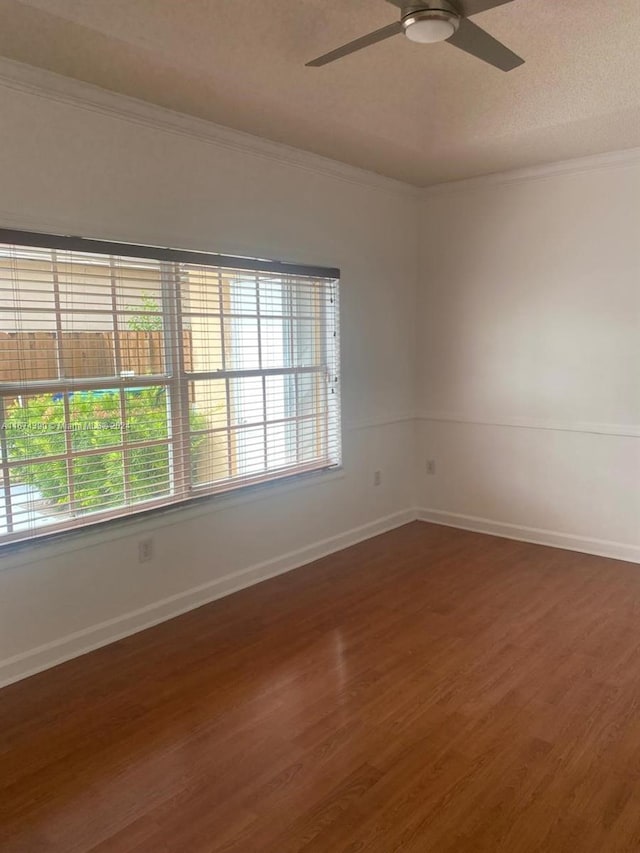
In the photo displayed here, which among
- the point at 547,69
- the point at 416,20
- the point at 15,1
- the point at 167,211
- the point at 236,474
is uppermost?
the point at 547,69

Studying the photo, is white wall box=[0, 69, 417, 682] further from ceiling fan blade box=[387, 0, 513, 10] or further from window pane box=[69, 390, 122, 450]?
ceiling fan blade box=[387, 0, 513, 10]

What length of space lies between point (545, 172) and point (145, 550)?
136 inches

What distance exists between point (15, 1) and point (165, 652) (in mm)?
2651

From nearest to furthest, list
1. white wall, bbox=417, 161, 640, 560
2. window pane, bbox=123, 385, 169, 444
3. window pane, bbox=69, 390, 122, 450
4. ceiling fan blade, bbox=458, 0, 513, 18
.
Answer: ceiling fan blade, bbox=458, 0, 513, 18
window pane, bbox=69, 390, 122, 450
window pane, bbox=123, 385, 169, 444
white wall, bbox=417, 161, 640, 560

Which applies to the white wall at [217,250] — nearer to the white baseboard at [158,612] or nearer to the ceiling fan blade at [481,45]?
the white baseboard at [158,612]

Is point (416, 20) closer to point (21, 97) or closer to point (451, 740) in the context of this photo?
point (21, 97)

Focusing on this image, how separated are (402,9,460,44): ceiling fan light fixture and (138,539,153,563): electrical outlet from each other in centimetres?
248

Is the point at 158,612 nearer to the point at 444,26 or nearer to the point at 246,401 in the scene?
the point at 246,401

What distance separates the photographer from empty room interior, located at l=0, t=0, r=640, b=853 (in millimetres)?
2125

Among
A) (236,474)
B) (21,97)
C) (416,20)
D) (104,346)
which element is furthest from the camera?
(236,474)

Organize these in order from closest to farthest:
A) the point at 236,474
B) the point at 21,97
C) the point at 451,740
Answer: the point at 451,740, the point at 21,97, the point at 236,474

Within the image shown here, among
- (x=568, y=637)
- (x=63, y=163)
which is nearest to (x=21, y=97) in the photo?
(x=63, y=163)

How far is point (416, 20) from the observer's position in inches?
77.5

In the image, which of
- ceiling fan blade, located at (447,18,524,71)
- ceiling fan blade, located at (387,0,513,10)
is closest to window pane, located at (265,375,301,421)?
ceiling fan blade, located at (447,18,524,71)
